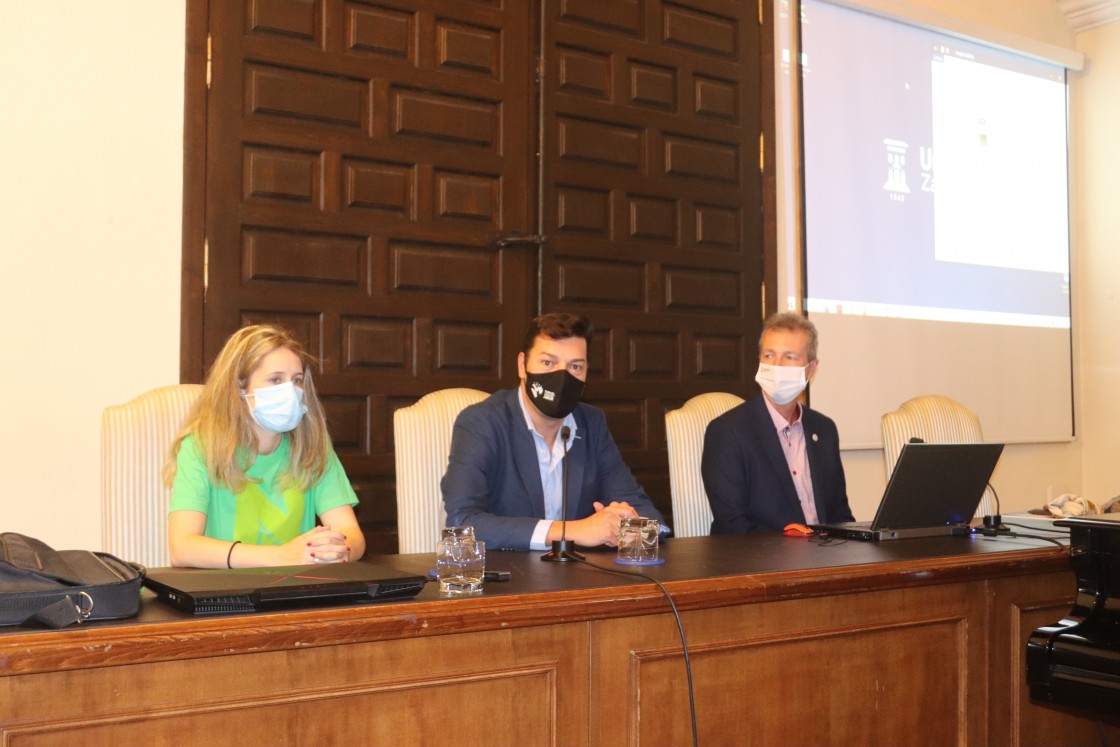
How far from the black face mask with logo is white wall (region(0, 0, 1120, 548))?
4.46 feet

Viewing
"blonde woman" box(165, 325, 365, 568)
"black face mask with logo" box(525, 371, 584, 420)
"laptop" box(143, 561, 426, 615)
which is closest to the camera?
"laptop" box(143, 561, 426, 615)

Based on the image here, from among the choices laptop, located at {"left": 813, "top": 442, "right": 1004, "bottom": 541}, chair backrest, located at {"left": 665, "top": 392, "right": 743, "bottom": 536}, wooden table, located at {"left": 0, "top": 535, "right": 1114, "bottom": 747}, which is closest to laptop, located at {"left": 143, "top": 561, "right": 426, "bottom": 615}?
wooden table, located at {"left": 0, "top": 535, "right": 1114, "bottom": 747}

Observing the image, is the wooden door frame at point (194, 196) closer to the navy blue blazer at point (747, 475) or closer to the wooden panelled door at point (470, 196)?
the wooden panelled door at point (470, 196)

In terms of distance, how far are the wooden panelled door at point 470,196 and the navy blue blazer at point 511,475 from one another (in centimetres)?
98

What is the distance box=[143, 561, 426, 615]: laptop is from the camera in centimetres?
139

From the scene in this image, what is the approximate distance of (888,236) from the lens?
4.84m

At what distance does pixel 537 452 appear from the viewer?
8.52 feet

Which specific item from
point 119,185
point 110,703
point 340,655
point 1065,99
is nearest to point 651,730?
point 340,655

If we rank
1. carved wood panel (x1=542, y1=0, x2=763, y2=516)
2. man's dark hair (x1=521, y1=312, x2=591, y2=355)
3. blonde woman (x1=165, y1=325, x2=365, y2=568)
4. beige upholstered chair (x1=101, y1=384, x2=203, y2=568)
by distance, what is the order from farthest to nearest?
carved wood panel (x1=542, y1=0, x2=763, y2=516) → man's dark hair (x1=521, y1=312, x2=591, y2=355) → beige upholstered chair (x1=101, y1=384, x2=203, y2=568) → blonde woman (x1=165, y1=325, x2=365, y2=568)

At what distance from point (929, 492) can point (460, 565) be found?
1301mm

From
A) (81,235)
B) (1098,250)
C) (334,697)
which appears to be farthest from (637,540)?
(1098,250)

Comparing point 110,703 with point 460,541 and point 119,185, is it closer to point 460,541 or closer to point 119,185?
point 460,541

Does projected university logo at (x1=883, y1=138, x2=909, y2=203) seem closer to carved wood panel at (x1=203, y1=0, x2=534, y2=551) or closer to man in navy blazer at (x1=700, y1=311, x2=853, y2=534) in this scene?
carved wood panel at (x1=203, y1=0, x2=534, y2=551)

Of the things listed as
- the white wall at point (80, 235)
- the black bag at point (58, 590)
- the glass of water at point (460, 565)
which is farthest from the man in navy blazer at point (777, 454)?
the black bag at point (58, 590)
